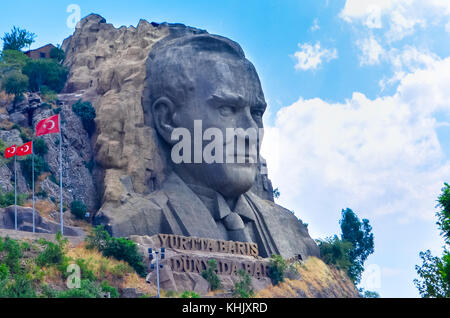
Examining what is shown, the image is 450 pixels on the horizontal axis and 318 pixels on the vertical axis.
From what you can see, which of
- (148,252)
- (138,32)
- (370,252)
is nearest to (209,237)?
(148,252)

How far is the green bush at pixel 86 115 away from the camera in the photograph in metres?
37.3

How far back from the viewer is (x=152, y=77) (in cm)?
3631

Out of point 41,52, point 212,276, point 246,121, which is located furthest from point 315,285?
point 41,52

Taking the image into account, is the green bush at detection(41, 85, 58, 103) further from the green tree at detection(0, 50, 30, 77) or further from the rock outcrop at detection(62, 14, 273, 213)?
the green tree at detection(0, 50, 30, 77)

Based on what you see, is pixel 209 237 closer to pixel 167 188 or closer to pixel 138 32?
pixel 167 188

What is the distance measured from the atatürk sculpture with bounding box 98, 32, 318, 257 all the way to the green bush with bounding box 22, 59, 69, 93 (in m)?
7.01

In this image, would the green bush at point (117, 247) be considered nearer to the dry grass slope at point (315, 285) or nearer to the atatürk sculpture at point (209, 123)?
the atatürk sculpture at point (209, 123)

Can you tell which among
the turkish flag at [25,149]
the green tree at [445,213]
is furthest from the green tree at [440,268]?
the turkish flag at [25,149]

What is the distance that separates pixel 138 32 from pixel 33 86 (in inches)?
253

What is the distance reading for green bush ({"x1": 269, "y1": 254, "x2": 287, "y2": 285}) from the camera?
110 feet

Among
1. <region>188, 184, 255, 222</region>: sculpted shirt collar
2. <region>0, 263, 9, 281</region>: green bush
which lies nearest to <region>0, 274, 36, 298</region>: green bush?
<region>0, 263, 9, 281</region>: green bush

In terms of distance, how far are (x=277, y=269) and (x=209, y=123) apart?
690cm
